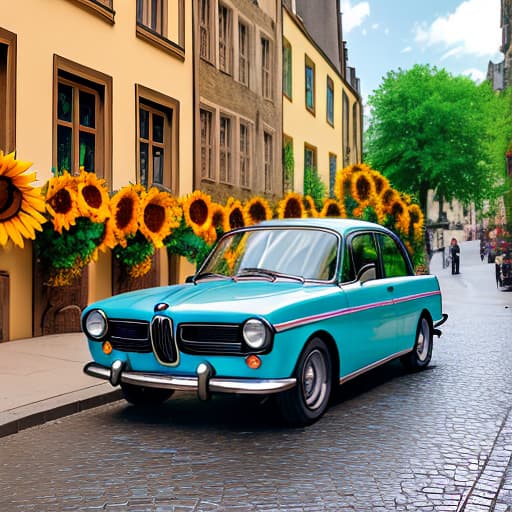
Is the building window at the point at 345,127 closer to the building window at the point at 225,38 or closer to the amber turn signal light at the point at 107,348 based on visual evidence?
the building window at the point at 225,38

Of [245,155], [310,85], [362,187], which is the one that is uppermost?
[310,85]

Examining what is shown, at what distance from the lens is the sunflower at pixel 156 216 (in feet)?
40.7

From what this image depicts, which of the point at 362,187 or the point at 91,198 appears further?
the point at 362,187

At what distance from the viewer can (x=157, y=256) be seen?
591 inches

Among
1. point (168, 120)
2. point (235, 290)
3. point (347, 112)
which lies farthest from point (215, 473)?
point (347, 112)

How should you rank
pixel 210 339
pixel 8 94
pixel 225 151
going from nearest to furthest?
1. pixel 210 339
2. pixel 8 94
3. pixel 225 151

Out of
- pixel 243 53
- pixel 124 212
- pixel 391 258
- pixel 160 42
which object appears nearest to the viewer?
pixel 391 258

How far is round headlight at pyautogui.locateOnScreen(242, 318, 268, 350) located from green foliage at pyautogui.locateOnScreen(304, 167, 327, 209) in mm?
15569

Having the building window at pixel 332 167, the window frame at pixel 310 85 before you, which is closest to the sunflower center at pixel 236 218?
the window frame at pixel 310 85

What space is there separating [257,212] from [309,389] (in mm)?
9748

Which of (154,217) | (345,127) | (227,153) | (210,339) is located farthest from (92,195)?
(345,127)

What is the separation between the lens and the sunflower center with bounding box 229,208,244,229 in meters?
15.1

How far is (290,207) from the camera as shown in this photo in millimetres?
16875

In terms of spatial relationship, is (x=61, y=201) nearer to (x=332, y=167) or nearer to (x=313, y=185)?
(x=313, y=185)
